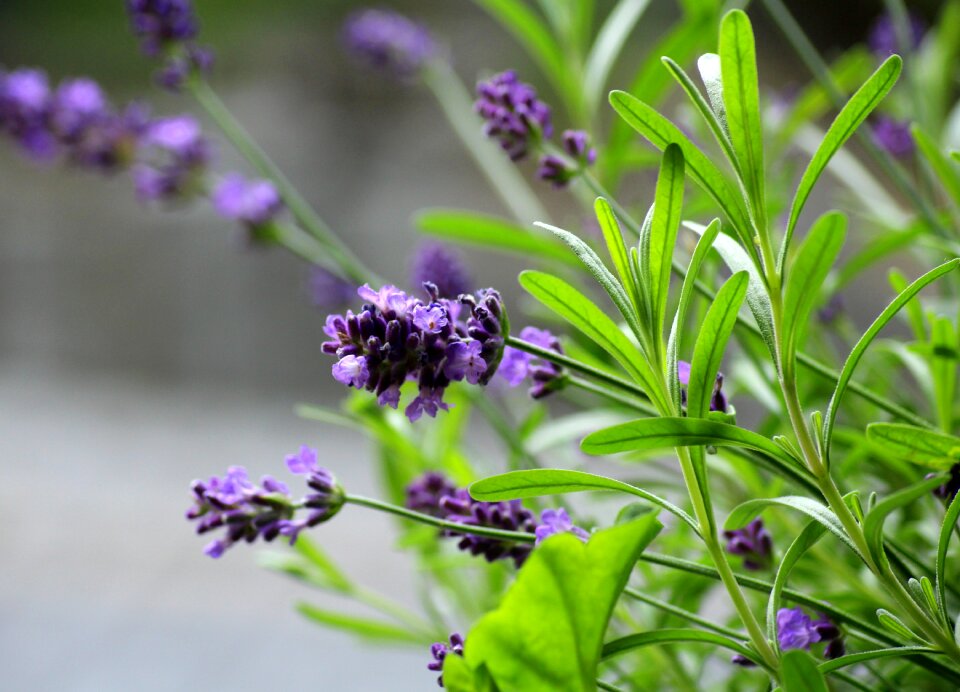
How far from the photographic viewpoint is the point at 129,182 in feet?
8.17

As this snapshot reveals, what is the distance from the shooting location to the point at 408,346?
28 cm

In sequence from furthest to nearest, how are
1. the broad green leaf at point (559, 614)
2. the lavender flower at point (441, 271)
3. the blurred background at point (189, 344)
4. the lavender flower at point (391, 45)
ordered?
the blurred background at point (189, 344), the lavender flower at point (391, 45), the lavender flower at point (441, 271), the broad green leaf at point (559, 614)

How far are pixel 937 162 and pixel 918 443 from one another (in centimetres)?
19

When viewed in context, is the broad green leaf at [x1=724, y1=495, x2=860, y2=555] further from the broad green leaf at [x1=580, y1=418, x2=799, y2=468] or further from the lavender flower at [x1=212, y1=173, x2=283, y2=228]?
the lavender flower at [x1=212, y1=173, x2=283, y2=228]

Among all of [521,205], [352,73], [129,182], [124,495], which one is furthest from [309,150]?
[521,205]

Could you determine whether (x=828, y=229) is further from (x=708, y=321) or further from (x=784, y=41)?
(x=784, y=41)

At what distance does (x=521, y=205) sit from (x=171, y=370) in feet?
4.89

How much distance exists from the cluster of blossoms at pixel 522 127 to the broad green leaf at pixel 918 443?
18cm

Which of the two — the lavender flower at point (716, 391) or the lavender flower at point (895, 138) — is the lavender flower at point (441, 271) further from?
the lavender flower at point (895, 138)

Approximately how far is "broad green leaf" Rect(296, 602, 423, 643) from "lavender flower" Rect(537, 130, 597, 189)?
331 millimetres

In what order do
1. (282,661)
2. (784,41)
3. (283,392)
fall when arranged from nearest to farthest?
1. (282,661)
2. (283,392)
3. (784,41)

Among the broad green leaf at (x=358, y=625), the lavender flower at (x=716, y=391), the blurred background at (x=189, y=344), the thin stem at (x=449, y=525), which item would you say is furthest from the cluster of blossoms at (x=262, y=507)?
the blurred background at (x=189, y=344)

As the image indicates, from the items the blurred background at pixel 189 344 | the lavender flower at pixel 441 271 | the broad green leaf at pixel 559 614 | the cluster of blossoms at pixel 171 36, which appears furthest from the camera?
the blurred background at pixel 189 344

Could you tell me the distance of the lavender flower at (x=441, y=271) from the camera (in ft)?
1.72
